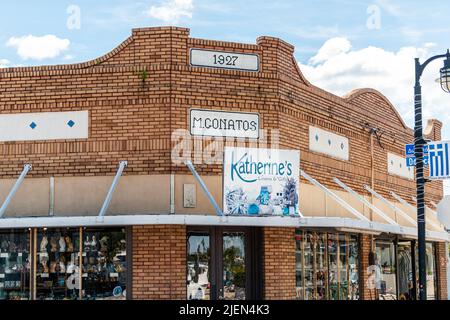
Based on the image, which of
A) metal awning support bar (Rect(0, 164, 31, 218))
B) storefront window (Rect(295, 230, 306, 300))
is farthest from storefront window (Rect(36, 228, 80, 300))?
storefront window (Rect(295, 230, 306, 300))

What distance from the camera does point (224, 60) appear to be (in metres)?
15.9

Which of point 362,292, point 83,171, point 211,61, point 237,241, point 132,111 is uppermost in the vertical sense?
point 211,61

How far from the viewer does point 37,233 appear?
1526cm

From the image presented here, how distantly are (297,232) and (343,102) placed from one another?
4.79 meters

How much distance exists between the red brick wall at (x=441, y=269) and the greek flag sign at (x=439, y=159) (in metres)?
8.66

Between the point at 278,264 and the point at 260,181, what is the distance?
212cm

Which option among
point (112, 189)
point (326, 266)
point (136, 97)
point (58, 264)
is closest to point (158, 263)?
point (112, 189)

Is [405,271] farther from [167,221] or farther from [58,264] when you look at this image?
[58,264]

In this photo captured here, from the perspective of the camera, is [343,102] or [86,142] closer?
[86,142]

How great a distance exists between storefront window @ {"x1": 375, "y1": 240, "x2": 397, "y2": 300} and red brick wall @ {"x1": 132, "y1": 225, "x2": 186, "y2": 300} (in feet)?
26.4
